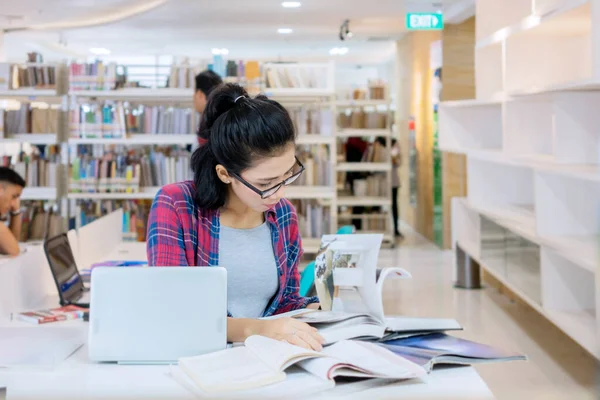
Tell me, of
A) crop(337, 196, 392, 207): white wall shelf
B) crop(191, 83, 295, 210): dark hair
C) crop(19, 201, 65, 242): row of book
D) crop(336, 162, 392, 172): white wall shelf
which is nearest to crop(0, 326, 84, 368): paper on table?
crop(191, 83, 295, 210): dark hair

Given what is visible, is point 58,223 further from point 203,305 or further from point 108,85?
point 203,305

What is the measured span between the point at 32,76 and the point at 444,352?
7.43m

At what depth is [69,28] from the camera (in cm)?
1198

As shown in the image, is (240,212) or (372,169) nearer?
(240,212)

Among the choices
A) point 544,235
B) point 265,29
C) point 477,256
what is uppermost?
point 265,29

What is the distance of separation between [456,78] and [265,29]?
3492mm

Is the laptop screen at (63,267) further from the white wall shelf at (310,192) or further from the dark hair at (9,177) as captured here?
the white wall shelf at (310,192)

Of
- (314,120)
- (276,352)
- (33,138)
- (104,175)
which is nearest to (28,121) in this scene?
(33,138)

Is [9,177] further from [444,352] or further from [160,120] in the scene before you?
[444,352]

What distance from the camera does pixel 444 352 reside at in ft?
6.15

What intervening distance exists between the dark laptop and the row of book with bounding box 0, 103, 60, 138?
4754mm

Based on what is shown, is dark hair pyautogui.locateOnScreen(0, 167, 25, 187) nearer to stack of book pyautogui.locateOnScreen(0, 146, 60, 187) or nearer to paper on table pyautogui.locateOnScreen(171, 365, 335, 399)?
stack of book pyautogui.locateOnScreen(0, 146, 60, 187)

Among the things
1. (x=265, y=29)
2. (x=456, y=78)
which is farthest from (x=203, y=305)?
(x=265, y=29)

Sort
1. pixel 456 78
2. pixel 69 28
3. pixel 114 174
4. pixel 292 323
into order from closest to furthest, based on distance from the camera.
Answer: pixel 292 323 < pixel 114 174 < pixel 456 78 < pixel 69 28
